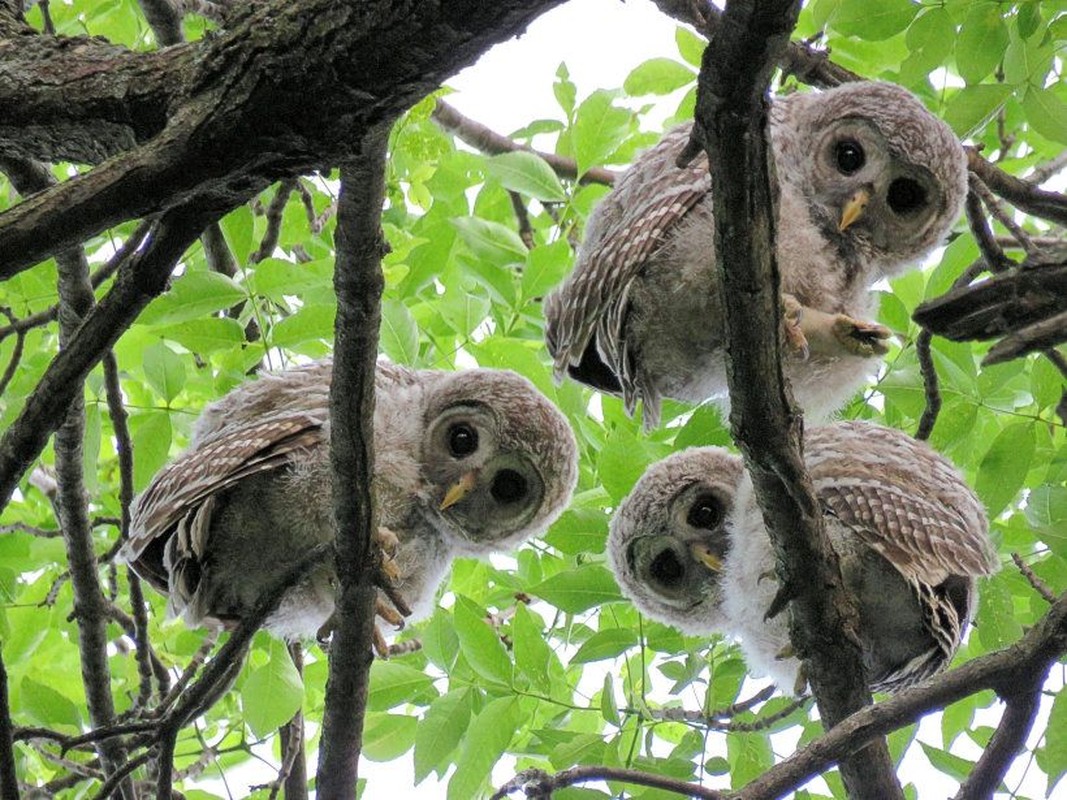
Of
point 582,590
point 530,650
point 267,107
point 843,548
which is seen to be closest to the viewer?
point 267,107

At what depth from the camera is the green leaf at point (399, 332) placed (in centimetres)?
327

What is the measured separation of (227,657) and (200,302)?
102cm

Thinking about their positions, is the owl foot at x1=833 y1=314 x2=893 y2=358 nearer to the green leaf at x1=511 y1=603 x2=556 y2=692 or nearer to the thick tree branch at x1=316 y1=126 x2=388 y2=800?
the green leaf at x1=511 y1=603 x2=556 y2=692

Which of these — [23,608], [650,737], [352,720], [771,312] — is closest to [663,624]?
[650,737]

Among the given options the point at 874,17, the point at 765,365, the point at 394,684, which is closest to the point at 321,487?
the point at 394,684

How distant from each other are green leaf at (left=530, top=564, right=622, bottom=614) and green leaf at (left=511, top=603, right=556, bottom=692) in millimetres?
118

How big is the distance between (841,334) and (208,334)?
5.22 feet

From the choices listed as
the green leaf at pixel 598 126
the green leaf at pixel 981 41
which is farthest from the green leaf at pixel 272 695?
the green leaf at pixel 981 41

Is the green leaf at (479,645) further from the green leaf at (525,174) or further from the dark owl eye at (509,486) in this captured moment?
the green leaf at (525,174)

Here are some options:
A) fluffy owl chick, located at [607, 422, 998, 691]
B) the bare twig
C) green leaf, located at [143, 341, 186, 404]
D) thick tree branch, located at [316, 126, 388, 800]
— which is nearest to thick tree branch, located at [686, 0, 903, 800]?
fluffy owl chick, located at [607, 422, 998, 691]

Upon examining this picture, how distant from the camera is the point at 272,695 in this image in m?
2.90

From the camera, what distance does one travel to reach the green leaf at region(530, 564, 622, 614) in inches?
119

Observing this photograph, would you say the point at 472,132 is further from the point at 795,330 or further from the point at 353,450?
the point at 353,450

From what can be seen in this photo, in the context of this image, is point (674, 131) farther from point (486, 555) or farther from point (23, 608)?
point (23, 608)
